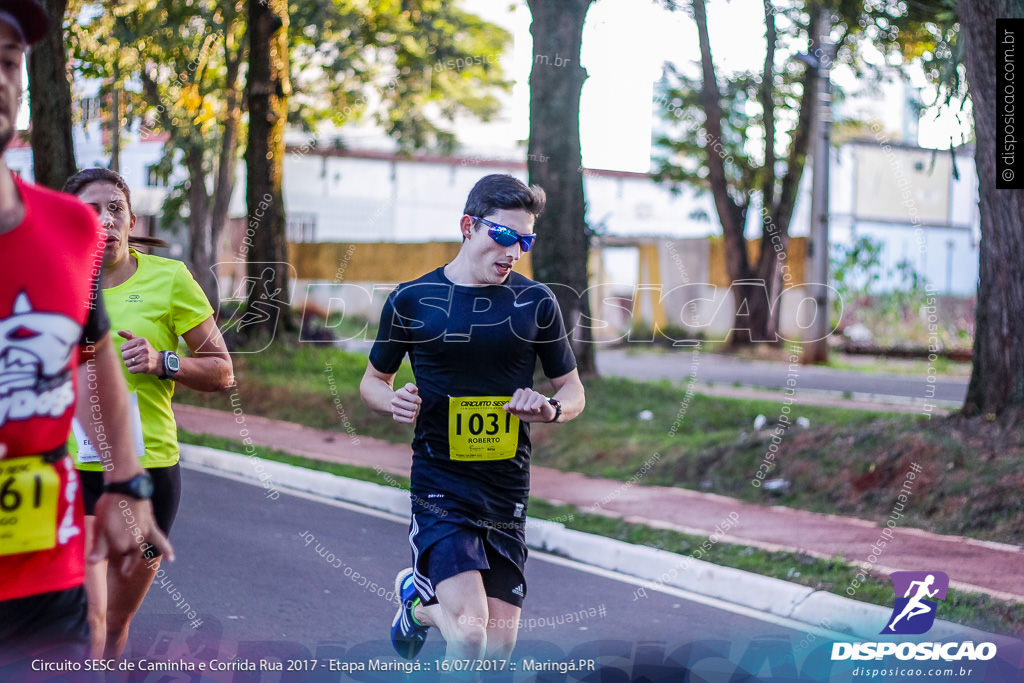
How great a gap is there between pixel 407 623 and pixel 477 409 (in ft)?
2.56

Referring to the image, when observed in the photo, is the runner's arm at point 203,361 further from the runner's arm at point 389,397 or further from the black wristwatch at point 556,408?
the black wristwatch at point 556,408

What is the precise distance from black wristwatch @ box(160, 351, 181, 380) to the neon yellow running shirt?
10 centimetres

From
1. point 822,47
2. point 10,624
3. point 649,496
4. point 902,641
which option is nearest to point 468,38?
point 822,47

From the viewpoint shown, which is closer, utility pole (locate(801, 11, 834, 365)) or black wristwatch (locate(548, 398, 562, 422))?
black wristwatch (locate(548, 398, 562, 422))

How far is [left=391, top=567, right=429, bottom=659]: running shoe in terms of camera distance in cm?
405

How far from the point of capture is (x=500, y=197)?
400cm

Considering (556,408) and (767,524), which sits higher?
(556,408)

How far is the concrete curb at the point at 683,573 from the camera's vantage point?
19.9 ft

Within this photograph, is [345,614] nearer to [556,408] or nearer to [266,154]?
[556,408]

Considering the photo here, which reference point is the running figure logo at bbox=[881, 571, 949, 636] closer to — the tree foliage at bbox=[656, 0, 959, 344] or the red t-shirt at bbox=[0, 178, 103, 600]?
the red t-shirt at bbox=[0, 178, 103, 600]

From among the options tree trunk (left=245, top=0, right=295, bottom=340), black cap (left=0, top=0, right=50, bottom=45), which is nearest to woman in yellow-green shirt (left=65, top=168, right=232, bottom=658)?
black cap (left=0, top=0, right=50, bottom=45)

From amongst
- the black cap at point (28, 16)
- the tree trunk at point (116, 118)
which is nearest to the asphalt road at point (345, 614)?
the black cap at point (28, 16)

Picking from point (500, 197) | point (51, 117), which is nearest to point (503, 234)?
point (500, 197)

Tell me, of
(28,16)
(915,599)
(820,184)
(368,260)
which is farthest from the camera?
(368,260)
